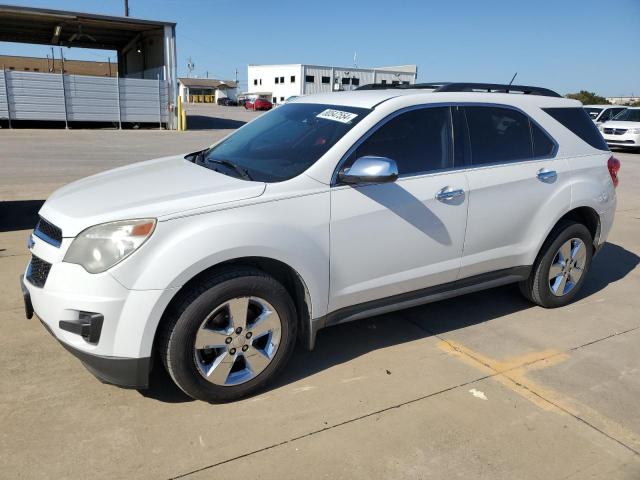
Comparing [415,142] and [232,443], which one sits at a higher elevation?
[415,142]

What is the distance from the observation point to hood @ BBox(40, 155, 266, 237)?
2.73 m

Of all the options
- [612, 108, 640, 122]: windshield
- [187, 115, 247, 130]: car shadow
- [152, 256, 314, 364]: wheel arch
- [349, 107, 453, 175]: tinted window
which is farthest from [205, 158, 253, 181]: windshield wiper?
[187, 115, 247, 130]: car shadow

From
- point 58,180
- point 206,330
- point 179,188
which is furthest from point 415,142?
point 58,180

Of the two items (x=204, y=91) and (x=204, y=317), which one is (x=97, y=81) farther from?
(x=204, y=91)

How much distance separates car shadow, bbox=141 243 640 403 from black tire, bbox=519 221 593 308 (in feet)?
0.60

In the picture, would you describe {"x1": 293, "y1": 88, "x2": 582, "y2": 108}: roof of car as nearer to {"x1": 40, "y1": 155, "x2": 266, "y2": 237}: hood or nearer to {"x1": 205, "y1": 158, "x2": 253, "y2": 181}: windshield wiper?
{"x1": 205, "y1": 158, "x2": 253, "y2": 181}: windshield wiper

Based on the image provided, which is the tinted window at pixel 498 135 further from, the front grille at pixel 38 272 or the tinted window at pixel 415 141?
the front grille at pixel 38 272

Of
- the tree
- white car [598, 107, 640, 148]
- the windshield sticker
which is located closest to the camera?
the windshield sticker

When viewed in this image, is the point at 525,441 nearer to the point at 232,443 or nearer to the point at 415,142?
the point at 232,443

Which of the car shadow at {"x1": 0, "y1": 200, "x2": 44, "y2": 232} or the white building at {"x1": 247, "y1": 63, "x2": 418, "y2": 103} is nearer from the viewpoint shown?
the car shadow at {"x1": 0, "y1": 200, "x2": 44, "y2": 232}

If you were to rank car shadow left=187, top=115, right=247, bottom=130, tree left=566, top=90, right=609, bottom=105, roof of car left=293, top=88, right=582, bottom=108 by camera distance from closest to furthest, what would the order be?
1. roof of car left=293, top=88, right=582, bottom=108
2. car shadow left=187, top=115, right=247, bottom=130
3. tree left=566, top=90, right=609, bottom=105

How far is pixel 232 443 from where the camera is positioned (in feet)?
8.90

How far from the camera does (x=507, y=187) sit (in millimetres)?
3953

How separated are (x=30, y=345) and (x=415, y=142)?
2.94m
